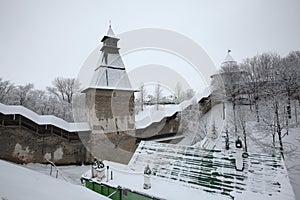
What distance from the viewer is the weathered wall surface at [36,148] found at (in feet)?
36.6

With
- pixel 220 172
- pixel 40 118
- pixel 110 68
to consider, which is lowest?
pixel 220 172

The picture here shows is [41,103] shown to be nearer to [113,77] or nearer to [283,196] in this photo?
[113,77]

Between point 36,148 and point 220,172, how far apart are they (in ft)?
39.8

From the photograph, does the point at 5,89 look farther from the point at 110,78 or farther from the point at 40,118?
the point at 110,78

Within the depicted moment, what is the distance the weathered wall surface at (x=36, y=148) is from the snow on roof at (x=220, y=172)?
7.27 metres

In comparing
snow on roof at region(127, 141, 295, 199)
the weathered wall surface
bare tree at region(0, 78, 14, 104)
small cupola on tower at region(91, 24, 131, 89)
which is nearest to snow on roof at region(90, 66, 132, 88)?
small cupola on tower at region(91, 24, 131, 89)

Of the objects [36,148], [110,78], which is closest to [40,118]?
[36,148]

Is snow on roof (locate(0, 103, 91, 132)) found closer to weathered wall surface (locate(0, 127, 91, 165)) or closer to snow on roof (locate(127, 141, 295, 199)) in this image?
weathered wall surface (locate(0, 127, 91, 165))

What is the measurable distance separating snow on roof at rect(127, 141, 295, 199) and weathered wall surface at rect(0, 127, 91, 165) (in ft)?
23.9

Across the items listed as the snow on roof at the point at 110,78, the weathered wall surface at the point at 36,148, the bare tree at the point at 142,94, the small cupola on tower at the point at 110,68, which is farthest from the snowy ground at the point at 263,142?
the bare tree at the point at 142,94

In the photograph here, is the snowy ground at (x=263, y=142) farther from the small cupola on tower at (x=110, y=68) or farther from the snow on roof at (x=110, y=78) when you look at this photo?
the small cupola on tower at (x=110, y=68)

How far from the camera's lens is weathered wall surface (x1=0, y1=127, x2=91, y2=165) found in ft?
36.6

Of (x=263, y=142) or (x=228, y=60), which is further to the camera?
(x=228, y=60)

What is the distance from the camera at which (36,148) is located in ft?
38.7
